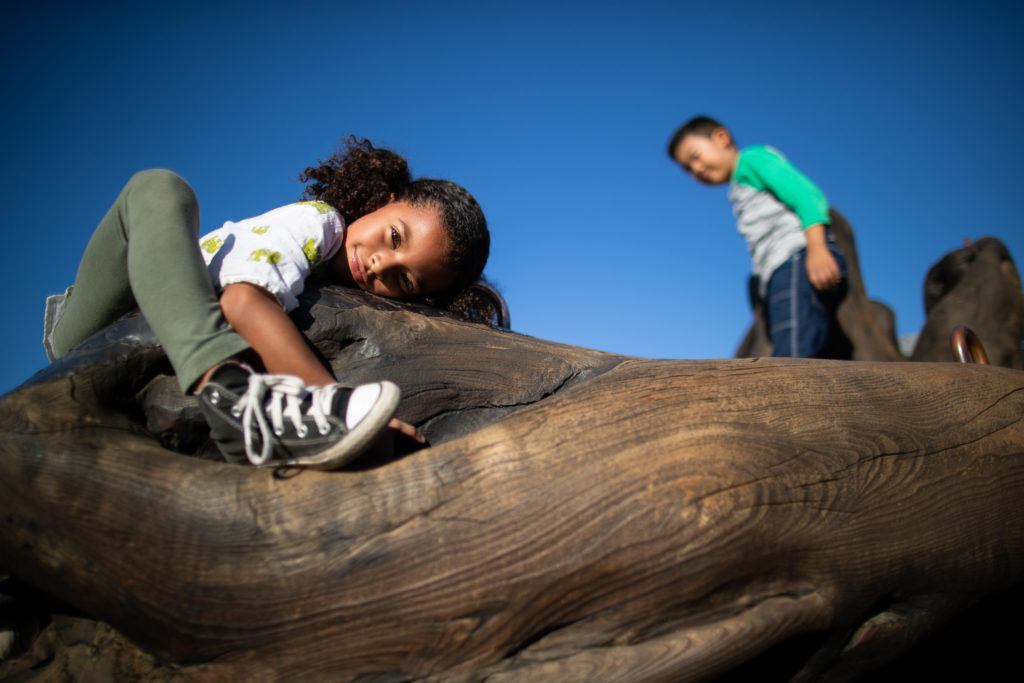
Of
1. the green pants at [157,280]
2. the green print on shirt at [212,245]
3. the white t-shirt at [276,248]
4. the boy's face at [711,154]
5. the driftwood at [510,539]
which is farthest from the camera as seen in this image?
the boy's face at [711,154]

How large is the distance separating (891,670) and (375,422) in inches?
61.3

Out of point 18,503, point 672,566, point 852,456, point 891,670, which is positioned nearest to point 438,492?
point 672,566

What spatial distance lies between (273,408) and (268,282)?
0.46m

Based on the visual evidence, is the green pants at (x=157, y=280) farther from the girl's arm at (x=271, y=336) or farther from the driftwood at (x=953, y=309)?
the driftwood at (x=953, y=309)

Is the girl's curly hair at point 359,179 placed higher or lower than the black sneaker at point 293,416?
higher

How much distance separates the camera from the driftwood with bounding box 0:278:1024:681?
1.40 m

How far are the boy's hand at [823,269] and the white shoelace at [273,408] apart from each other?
10.7 ft

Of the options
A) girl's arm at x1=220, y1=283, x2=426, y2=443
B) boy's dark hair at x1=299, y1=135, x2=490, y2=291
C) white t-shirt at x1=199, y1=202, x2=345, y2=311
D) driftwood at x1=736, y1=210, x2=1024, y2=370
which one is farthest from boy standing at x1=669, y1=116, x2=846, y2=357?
girl's arm at x1=220, y1=283, x2=426, y2=443

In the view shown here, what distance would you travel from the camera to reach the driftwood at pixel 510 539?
1.40m

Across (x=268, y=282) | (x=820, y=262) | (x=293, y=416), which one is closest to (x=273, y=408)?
(x=293, y=416)

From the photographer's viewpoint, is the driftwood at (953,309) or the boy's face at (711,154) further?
the driftwood at (953,309)

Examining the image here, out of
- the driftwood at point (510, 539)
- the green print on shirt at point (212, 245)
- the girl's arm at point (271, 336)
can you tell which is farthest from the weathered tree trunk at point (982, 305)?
the green print on shirt at point (212, 245)

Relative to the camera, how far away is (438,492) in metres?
1.46

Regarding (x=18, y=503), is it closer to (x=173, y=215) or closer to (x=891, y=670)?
(x=173, y=215)
